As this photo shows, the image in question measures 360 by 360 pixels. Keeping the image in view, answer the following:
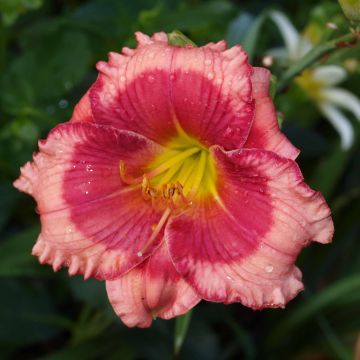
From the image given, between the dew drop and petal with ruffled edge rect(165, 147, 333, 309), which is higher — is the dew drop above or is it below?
below

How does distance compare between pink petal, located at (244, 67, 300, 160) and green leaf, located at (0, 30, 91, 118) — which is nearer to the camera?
pink petal, located at (244, 67, 300, 160)

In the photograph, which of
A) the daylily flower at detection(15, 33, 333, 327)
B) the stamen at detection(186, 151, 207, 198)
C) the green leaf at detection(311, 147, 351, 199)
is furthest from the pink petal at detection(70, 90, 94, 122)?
the green leaf at detection(311, 147, 351, 199)

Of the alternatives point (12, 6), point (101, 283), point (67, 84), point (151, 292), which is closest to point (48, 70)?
point (67, 84)

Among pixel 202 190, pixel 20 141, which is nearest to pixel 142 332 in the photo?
pixel 20 141

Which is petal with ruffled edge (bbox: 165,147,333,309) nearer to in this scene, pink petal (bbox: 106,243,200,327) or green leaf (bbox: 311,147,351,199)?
pink petal (bbox: 106,243,200,327)

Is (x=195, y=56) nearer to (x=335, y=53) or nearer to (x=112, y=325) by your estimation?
(x=335, y=53)

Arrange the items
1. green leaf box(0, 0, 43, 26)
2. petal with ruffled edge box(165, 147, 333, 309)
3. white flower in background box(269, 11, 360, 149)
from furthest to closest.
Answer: white flower in background box(269, 11, 360, 149) → green leaf box(0, 0, 43, 26) → petal with ruffled edge box(165, 147, 333, 309)
